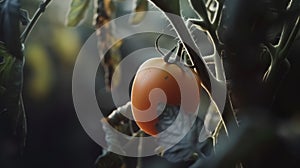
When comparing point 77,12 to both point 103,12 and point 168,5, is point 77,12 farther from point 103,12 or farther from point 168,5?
point 168,5

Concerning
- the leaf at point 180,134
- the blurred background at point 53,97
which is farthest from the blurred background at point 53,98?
the leaf at point 180,134

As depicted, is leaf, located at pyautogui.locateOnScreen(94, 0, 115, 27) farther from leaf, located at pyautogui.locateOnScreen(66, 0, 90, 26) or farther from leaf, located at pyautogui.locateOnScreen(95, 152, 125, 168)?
leaf, located at pyautogui.locateOnScreen(95, 152, 125, 168)

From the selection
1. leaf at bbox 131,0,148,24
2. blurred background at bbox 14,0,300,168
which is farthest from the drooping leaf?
blurred background at bbox 14,0,300,168

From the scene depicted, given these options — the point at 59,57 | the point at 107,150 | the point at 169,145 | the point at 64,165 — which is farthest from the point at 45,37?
the point at 169,145

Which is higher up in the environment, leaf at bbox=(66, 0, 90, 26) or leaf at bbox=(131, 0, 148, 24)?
leaf at bbox=(66, 0, 90, 26)

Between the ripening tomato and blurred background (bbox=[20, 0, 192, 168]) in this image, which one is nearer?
the ripening tomato

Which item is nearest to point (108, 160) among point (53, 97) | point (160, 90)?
point (160, 90)
